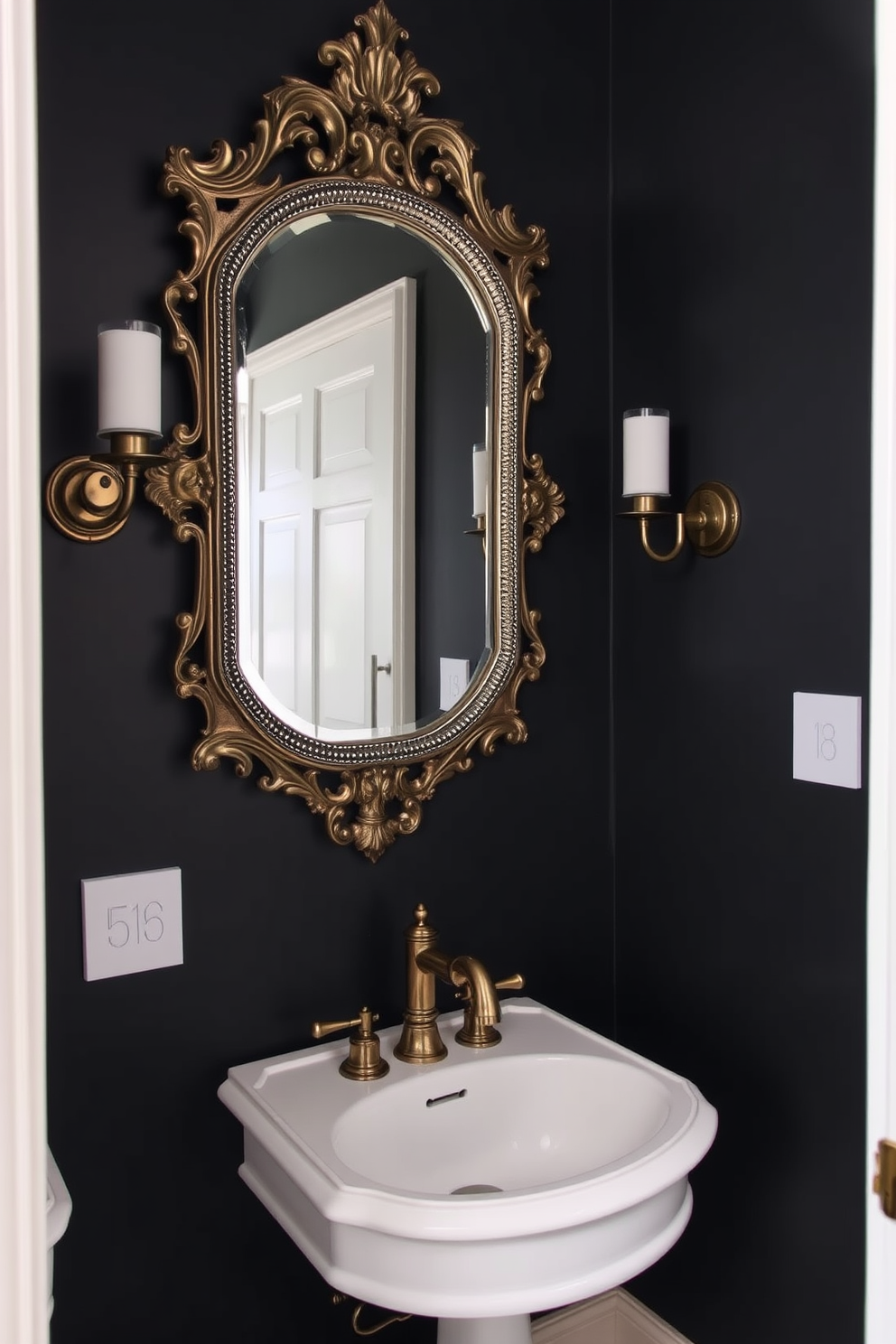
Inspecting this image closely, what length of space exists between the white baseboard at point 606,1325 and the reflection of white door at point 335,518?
3.62 ft

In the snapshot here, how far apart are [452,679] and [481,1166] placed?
2.32 feet

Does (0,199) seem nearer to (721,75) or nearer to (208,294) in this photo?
(208,294)

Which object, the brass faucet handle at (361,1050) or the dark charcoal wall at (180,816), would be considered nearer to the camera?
the dark charcoal wall at (180,816)

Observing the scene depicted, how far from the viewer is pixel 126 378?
125 centimetres

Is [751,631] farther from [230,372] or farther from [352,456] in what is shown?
[230,372]

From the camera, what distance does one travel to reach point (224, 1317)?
147 cm

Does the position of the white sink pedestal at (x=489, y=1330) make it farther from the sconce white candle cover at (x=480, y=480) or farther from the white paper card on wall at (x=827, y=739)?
the sconce white candle cover at (x=480, y=480)

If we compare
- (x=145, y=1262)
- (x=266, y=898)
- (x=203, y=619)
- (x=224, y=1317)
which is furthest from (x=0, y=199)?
(x=224, y=1317)

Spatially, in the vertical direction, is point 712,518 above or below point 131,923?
above

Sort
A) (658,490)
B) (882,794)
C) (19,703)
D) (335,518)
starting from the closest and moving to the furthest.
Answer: (19,703) < (882,794) < (335,518) < (658,490)

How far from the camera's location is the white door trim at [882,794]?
94cm

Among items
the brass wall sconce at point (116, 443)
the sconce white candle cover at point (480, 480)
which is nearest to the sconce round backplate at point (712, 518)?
the sconce white candle cover at point (480, 480)

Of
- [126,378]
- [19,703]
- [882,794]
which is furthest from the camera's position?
[126,378]

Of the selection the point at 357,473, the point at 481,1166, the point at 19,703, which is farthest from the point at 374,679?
the point at 19,703
